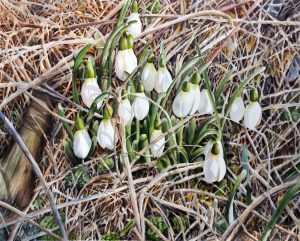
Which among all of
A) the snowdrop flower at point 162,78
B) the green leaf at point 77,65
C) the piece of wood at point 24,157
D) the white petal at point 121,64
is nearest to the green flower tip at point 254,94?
the snowdrop flower at point 162,78

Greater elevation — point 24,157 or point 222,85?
point 222,85

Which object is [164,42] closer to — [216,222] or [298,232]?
[216,222]

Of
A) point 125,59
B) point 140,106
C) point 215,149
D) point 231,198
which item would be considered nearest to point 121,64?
point 125,59

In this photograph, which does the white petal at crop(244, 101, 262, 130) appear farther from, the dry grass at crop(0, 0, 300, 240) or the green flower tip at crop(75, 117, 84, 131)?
the green flower tip at crop(75, 117, 84, 131)

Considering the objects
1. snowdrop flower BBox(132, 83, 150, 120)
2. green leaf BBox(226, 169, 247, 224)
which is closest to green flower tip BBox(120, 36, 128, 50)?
snowdrop flower BBox(132, 83, 150, 120)

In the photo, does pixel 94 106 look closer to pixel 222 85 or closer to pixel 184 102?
pixel 184 102

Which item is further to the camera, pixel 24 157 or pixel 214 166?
pixel 24 157

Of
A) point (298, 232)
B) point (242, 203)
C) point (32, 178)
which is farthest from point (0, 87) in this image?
point (298, 232)
